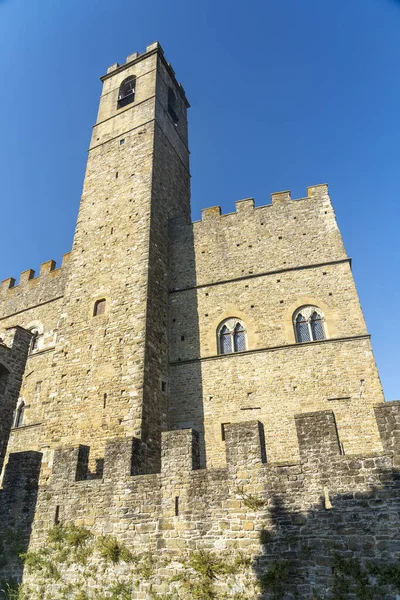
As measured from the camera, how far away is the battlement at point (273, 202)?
1524 cm

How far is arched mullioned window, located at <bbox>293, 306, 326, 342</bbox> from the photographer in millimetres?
12797

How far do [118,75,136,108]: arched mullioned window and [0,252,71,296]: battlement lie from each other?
796 centimetres

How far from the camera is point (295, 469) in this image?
278 inches

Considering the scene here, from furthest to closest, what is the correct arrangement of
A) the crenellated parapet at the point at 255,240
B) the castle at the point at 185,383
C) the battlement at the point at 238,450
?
the crenellated parapet at the point at 255,240 < the battlement at the point at 238,450 < the castle at the point at 185,383

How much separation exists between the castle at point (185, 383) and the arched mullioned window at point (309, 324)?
5 centimetres

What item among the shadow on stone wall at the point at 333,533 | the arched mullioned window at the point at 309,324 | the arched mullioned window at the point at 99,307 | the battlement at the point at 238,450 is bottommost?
the shadow on stone wall at the point at 333,533

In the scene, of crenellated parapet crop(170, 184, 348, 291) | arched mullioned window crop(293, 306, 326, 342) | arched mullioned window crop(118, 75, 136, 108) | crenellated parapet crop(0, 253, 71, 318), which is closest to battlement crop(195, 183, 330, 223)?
crenellated parapet crop(170, 184, 348, 291)

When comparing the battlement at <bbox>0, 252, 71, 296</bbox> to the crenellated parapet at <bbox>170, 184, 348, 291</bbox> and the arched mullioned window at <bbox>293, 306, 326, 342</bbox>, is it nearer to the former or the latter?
the crenellated parapet at <bbox>170, 184, 348, 291</bbox>

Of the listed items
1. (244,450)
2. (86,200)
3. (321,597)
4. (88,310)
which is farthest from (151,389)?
(86,200)

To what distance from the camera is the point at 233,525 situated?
707cm

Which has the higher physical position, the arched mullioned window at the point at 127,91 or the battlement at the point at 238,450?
the arched mullioned window at the point at 127,91

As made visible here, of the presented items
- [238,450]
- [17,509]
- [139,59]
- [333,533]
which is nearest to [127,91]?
[139,59]

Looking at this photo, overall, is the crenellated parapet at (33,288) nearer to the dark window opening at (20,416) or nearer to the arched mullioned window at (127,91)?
the dark window opening at (20,416)

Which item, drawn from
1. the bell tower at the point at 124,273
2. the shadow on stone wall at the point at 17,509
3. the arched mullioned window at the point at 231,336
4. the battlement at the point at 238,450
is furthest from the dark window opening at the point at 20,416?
the arched mullioned window at the point at 231,336
